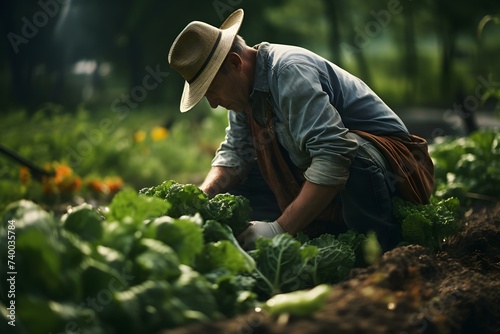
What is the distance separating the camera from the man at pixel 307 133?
3.42 meters

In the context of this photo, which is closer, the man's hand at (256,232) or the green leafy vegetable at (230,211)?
the green leafy vegetable at (230,211)

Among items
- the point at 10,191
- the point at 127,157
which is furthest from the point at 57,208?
the point at 127,157

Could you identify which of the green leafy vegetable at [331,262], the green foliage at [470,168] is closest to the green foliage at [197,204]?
the green leafy vegetable at [331,262]

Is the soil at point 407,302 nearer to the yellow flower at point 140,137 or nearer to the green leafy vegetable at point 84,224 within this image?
the green leafy vegetable at point 84,224

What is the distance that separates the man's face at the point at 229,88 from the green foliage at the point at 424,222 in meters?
1.00

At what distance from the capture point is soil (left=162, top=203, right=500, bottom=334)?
2164 mm

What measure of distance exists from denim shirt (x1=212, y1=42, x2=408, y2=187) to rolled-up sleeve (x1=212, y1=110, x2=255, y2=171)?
0.23 feet

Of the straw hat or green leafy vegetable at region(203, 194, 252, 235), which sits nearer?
green leafy vegetable at region(203, 194, 252, 235)

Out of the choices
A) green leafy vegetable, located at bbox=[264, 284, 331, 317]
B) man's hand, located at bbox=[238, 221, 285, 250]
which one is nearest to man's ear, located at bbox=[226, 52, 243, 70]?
A: man's hand, located at bbox=[238, 221, 285, 250]

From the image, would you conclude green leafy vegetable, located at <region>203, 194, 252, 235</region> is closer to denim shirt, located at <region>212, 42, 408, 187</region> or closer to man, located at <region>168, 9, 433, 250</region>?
man, located at <region>168, 9, 433, 250</region>

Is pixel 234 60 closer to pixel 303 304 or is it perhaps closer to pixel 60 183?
pixel 303 304

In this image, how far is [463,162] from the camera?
5508 mm

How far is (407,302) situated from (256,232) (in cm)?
110

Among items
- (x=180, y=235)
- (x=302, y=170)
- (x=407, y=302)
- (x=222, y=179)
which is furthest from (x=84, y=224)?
(x=222, y=179)
